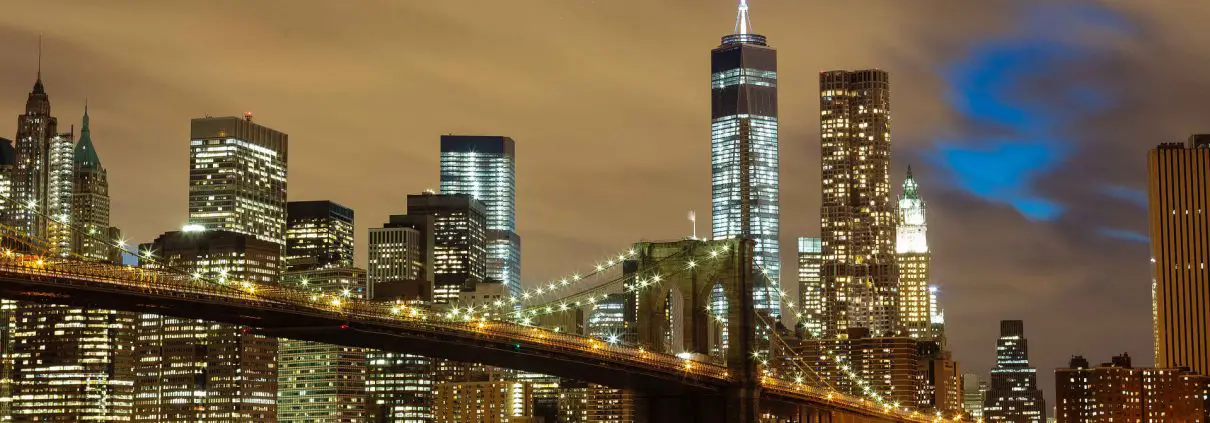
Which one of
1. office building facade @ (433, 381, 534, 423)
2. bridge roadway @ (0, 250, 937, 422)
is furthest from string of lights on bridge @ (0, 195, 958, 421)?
office building facade @ (433, 381, 534, 423)

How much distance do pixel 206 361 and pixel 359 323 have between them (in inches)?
4339

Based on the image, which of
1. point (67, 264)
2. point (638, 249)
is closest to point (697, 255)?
point (638, 249)

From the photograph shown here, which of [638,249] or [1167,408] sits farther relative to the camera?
[1167,408]

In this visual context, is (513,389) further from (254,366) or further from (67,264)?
(67,264)

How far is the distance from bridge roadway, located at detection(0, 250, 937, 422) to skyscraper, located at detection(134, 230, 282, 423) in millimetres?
97945

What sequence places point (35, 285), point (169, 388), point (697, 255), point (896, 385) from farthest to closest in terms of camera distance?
point (896, 385) → point (169, 388) → point (697, 255) → point (35, 285)

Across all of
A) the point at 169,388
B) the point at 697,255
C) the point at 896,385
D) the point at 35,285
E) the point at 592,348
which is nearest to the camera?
the point at 35,285

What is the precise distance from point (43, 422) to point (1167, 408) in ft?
360

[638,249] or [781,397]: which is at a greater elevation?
[638,249]

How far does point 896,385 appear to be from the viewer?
7815 inches

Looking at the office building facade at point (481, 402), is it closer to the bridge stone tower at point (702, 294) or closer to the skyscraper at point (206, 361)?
the skyscraper at point (206, 361)

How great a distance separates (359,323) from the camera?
7756 cm

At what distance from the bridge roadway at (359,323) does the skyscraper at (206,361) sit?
321 feet

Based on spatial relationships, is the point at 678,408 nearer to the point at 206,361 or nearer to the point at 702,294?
the point at 702,294
